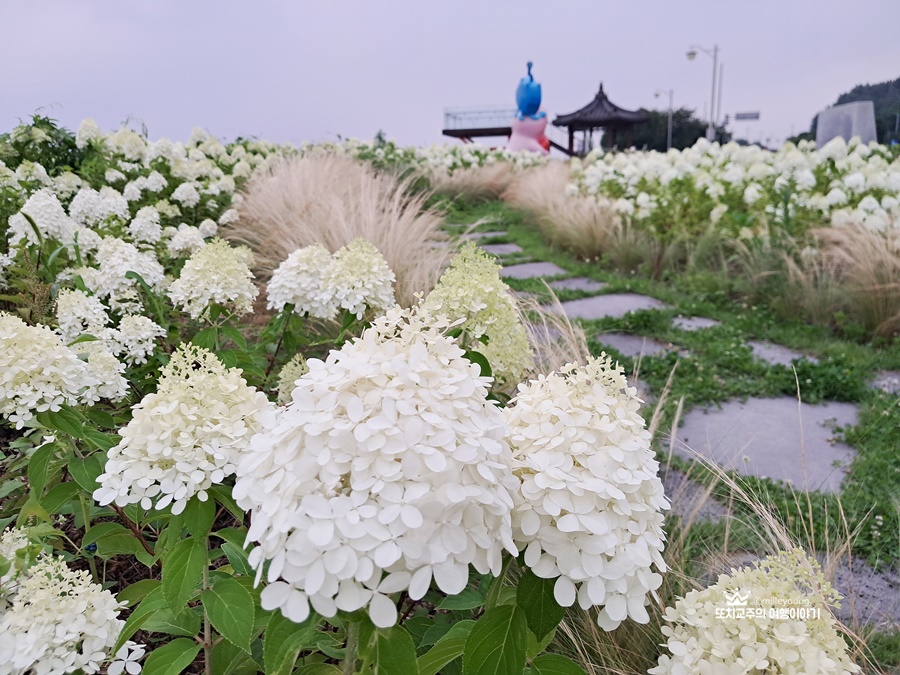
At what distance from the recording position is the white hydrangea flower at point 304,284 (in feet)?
6.44

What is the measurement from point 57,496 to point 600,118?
32214 mm

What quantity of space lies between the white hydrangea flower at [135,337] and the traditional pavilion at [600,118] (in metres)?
30.0

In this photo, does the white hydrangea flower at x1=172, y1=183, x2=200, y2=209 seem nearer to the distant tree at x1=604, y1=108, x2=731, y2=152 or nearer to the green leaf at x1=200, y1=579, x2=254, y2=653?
the green leaf at x1=200, y1=579, x2=254, y2=653

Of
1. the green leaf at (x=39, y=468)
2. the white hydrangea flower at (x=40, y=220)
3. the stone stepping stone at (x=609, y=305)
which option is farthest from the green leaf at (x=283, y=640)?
the stone stepping stone at (x=609, y=305)

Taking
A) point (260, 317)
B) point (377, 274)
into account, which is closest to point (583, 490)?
point (377, 274)

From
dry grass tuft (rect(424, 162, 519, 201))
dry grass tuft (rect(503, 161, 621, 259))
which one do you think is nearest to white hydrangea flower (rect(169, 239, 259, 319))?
dry grass tuft (rect(503, 161, 621, 259))

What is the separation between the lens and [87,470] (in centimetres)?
128

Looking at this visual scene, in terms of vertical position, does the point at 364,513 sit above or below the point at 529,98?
below

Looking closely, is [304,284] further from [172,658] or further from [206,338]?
[172,658]

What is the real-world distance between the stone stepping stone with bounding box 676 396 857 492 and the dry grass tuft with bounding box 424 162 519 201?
23.2 feet

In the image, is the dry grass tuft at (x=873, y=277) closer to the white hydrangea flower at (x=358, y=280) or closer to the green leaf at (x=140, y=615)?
the white hydrangea flower at (x=358, y=280)

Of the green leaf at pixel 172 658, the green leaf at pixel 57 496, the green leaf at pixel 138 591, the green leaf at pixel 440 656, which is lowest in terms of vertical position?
the green leaf at pixel 138 591

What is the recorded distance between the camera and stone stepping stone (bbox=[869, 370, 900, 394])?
333 centimetres

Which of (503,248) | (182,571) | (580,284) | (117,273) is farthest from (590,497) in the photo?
(503,248)
